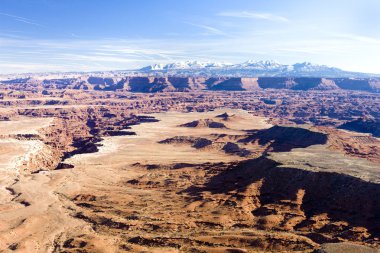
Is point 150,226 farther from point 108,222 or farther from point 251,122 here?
point 251,122

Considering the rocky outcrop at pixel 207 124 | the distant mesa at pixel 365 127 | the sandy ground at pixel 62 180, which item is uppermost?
the distant mesa at pixel 365 127

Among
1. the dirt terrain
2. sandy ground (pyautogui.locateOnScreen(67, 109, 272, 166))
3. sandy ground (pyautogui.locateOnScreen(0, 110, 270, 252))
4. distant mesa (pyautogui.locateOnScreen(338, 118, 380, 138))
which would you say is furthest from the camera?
distant mesa (pyautogui.locateOnScreen(338, 118, 380, 138))

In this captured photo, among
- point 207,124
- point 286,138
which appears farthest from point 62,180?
point 207,124

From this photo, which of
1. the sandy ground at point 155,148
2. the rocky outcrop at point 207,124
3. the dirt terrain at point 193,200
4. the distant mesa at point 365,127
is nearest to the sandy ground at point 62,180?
the sandy ground at point 155,148

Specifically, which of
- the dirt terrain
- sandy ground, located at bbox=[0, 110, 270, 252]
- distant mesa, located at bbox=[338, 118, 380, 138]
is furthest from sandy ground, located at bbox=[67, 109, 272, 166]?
distant mesa, located at bbox=[338, 118, 380, 138]

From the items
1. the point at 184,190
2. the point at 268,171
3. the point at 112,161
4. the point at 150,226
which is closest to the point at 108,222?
the point at 150,226

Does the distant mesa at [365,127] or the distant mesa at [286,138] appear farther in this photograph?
the distant mesa at [365,127]

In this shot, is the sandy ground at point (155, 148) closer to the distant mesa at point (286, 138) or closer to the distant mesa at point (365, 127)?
the distant mesa at point (286, 138)

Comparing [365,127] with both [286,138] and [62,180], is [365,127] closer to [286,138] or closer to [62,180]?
[286,138]

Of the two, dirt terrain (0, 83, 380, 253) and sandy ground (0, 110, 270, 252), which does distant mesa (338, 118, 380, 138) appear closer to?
dirt terrain (0, 83, 380, 253)

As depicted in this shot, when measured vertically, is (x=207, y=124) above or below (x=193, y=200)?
above

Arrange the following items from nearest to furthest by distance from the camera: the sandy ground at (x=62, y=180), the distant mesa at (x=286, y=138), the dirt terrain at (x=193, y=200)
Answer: the dirt terrain at (x=193, y=200) → the sandy ground at (x=62, y=180) → the distant mesa at (x=286, y=138)
